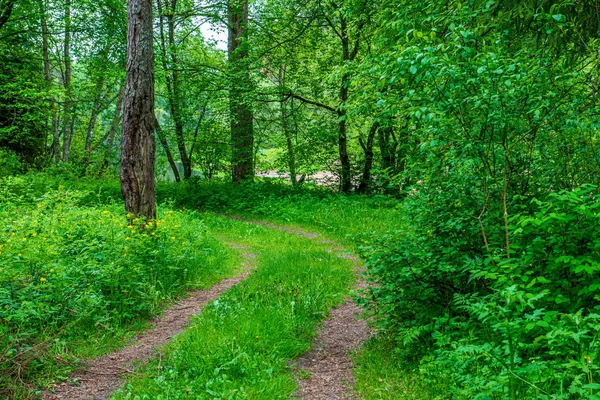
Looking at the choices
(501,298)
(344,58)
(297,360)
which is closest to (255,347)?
(297,360)

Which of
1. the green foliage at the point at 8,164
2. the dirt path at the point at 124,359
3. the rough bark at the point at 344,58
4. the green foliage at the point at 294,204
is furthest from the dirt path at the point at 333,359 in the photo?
the green foliage at the point at 8,164

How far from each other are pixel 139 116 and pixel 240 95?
26.7ft

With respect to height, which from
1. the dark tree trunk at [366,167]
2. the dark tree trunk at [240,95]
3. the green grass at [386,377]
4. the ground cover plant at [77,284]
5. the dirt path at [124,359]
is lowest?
the dirt path at [124,359]

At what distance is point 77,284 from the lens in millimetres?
5164

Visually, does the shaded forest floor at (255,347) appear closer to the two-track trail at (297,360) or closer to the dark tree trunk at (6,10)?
the two-track trail at (297,360)

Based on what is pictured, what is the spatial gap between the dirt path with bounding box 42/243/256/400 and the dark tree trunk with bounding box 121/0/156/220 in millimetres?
2112

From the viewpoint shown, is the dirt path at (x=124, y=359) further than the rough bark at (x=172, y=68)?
No

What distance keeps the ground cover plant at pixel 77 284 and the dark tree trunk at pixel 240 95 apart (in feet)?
28.2

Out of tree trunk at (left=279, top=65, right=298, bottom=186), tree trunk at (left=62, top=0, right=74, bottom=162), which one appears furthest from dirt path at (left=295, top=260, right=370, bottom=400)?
tree trunk at (left=62, top=0, right=74, bottom=162)

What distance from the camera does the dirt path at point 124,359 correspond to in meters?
3.85

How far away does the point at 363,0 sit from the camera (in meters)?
11.3

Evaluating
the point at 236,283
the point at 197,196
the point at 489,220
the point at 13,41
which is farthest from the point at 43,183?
the point at 489,220

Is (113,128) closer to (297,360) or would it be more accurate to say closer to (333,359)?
(297,360)

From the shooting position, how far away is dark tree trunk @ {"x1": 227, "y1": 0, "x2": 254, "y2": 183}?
15008 millimetres
